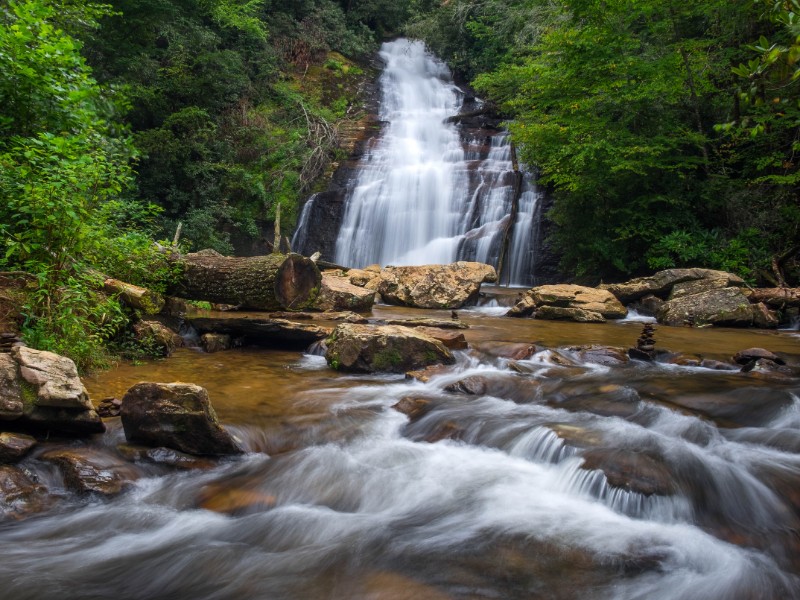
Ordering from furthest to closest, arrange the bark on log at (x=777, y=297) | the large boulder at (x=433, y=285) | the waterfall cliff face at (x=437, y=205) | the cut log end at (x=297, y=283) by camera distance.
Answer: the waterfall cliff face at (x=437, y=205)
the large boulder at (x=433, y=285)
the bark on log at (x=777, y=297)
the cut log end at (x=297, y=283)

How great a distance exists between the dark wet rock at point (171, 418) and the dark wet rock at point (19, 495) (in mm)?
648

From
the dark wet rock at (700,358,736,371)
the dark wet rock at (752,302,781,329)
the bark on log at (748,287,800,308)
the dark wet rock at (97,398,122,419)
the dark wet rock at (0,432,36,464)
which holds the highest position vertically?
the bark on log at (748,287,800,308)

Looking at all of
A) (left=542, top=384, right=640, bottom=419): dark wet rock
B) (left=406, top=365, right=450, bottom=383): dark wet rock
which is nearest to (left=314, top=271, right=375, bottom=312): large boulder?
(left=406, top=365, right=450, bottom=383): dark wet rock

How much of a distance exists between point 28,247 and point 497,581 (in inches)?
166

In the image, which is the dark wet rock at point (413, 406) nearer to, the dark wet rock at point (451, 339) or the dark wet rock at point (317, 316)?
the dark wet rock at point (451, 339)

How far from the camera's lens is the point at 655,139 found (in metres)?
12.0

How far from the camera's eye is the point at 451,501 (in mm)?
3631

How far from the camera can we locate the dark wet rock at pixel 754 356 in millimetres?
6191

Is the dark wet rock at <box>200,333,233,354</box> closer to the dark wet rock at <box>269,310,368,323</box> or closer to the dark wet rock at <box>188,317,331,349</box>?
the dark wet rock at <box>188,317,331,349</box>

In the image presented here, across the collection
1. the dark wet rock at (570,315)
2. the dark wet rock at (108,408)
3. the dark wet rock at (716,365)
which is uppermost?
the dark wet rock at (570,315)

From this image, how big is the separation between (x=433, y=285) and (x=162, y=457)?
8754mm

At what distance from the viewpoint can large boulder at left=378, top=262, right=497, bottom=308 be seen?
1188cm

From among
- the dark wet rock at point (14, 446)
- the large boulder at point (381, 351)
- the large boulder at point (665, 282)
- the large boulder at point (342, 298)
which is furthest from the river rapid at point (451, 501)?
the large boulder at point (665, 282)

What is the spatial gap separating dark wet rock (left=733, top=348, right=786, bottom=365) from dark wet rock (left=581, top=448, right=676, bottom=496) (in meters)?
3.44
